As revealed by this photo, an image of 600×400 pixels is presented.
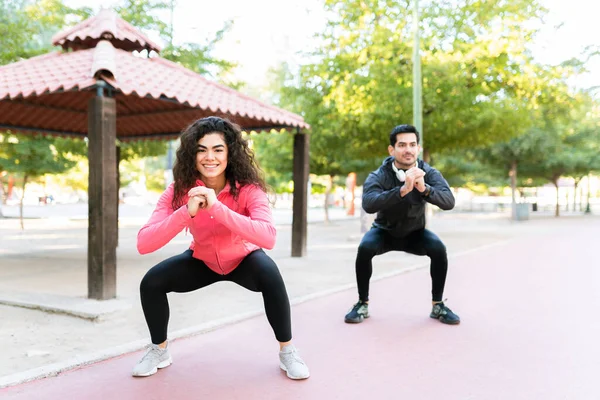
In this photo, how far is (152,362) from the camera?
3725 mm

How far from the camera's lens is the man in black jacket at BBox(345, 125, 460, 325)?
4.78m

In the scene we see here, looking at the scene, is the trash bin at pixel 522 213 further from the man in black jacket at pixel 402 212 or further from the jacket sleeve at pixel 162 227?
the jacket sleeve at pixel 162 227

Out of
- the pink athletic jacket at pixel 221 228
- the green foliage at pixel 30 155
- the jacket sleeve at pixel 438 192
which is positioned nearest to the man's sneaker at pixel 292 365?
the pink athletic jacket at pixel 221 228

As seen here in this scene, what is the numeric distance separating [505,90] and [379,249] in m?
11.6

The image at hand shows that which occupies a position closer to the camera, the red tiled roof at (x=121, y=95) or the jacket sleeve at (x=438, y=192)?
the jacket sleeve at (x=438, y=192)

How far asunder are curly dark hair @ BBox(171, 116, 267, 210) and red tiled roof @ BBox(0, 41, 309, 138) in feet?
9.99

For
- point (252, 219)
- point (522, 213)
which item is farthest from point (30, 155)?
point (522, 213)

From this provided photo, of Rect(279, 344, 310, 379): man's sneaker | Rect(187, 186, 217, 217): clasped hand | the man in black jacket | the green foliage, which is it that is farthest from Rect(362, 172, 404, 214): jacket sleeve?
the green foliage

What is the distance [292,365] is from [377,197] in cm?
174

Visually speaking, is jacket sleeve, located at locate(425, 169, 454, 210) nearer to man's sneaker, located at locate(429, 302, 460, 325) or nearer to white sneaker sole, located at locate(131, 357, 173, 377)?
man's sneaker, located at locate(429, 302, 460, 325)

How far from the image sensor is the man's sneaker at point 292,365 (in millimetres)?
3605

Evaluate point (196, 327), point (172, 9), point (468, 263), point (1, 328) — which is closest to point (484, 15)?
point (468, 263)

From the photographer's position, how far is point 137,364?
147 inches

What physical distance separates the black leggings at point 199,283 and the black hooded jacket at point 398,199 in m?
1.40
